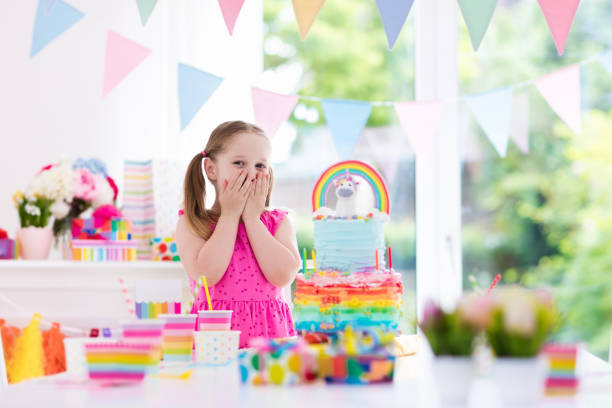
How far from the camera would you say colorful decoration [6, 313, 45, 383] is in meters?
1.94

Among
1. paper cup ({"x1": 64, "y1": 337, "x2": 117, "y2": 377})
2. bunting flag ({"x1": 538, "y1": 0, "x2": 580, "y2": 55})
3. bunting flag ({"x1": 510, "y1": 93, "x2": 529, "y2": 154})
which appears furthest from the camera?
bunting flag ({"x1": 510, "y1": 93, "x2": 529, "y2": 154})

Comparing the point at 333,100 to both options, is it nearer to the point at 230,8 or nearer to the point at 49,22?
the point at 230,8

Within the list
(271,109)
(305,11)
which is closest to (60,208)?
(271,109)

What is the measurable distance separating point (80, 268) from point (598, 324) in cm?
285

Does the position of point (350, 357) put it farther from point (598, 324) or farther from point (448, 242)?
point (598, 324)

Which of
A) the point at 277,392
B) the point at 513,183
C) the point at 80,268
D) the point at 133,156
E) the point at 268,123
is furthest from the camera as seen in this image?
the point at 513,183

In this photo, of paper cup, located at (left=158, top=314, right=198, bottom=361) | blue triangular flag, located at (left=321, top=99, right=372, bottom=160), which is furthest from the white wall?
paper cup, located at (left=158, top=314, right=198, bottom=361)

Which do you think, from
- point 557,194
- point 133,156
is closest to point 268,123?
point 133,156

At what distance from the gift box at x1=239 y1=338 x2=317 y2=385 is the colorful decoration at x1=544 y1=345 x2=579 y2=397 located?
30 centimetres

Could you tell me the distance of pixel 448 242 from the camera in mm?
2832

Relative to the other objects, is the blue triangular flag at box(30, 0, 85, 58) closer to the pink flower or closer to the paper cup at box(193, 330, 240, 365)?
A: the pink flower

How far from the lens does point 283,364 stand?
931 mm

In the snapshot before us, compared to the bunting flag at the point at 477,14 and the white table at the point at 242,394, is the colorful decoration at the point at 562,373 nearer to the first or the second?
the white table at the point at 242,394

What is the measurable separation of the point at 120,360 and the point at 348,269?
22.3 inches
